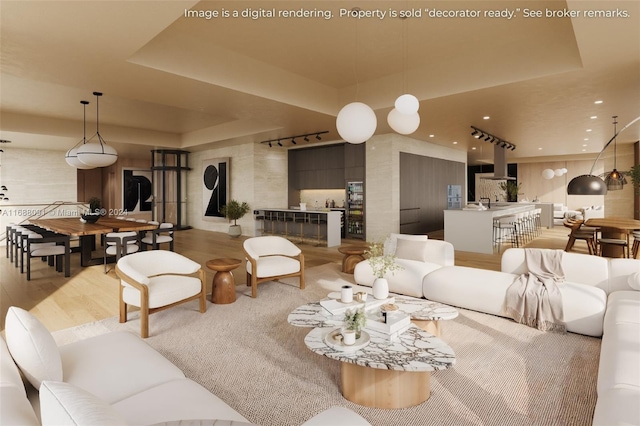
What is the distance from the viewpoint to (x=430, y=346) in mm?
2387

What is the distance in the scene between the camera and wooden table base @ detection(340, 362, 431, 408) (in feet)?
7.47

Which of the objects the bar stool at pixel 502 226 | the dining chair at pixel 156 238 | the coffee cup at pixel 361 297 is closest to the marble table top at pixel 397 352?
the coffee cup at pixel 361 297

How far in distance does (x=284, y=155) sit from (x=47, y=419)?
11.1m

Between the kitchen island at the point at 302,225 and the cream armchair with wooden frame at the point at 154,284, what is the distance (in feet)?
16.7

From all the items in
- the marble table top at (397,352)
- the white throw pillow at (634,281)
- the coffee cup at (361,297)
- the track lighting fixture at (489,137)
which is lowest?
the marble table top at (397,352)

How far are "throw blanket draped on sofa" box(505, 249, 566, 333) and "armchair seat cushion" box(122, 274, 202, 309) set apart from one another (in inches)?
132

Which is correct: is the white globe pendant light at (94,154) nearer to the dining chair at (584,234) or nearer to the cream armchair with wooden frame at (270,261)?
the cream armchair with wooden frame at (270,261)

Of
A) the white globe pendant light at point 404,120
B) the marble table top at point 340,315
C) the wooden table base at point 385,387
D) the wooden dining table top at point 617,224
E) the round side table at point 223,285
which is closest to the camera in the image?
the wooden table base at point 385,387

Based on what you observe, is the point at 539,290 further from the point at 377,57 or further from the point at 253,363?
the point at 377,57

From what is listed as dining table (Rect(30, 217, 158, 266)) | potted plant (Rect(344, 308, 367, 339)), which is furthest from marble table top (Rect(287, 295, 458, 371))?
dining table (Rect(30, 217, 158, 266))

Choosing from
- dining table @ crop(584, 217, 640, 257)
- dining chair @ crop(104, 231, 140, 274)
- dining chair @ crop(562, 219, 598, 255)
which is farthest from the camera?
dining chair @ crop(562, 219, 598, 255)

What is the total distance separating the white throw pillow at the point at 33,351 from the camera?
164cm

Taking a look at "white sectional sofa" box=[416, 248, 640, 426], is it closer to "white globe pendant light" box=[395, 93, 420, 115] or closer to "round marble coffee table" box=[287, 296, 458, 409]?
"round marble coffee table" box=[287, 296, 458, 409]

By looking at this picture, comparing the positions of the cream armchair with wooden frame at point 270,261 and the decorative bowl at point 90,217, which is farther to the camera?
the decorative bowl at point 90,217
